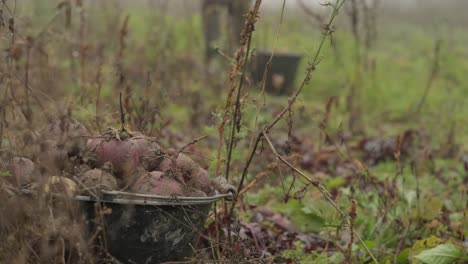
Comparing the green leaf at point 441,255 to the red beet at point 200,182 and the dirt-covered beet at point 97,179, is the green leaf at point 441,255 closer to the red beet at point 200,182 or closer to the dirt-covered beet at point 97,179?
the red beet at point 200,182

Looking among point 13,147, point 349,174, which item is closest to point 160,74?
point 349,174

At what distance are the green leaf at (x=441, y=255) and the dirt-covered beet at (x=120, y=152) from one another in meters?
1.36

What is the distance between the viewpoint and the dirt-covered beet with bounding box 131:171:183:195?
2487mm

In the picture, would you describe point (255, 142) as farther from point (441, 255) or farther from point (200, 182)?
point (441, 255)

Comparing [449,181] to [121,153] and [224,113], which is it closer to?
[224,113]

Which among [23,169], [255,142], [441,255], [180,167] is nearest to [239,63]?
[255,142]

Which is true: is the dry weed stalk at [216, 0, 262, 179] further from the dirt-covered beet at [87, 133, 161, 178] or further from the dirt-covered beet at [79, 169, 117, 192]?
the dirt-covered beet at [79, 169, 117, 192]

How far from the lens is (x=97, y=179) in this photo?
2430 millimetres

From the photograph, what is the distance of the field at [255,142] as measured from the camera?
2449mm

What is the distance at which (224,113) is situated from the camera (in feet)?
9.58

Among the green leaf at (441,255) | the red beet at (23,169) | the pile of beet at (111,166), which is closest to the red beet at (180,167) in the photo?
the pile of beet at (111,166)

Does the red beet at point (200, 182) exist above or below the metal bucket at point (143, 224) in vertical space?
above

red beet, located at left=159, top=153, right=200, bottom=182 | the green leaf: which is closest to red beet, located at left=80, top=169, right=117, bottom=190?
red beet, located at left=159, top=153, right=200, bottom=182

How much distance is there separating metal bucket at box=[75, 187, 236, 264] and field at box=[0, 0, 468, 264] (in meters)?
0.08
